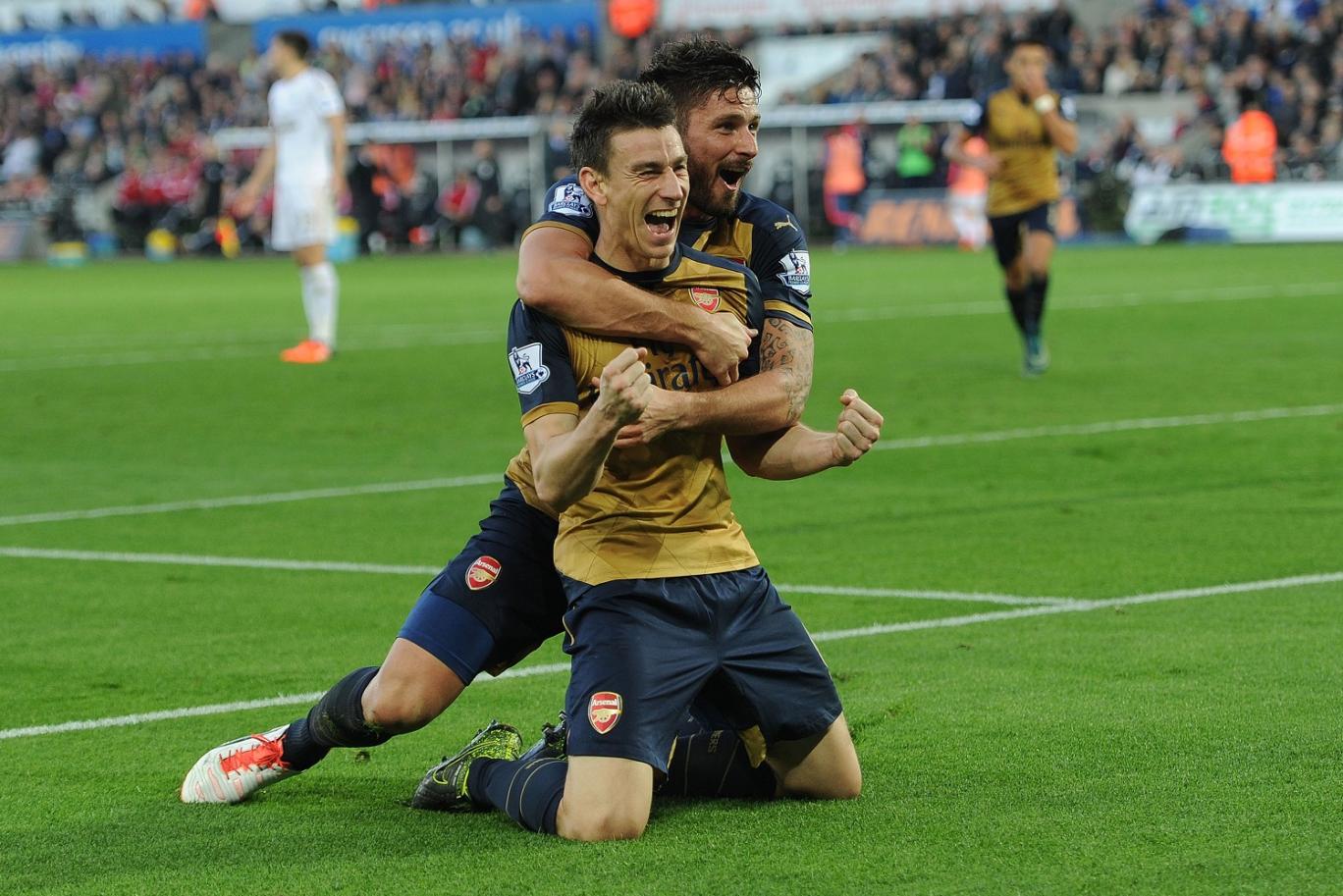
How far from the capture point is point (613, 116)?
4.69 m

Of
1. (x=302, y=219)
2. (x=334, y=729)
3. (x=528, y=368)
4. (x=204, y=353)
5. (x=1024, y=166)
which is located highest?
(x=528, y=368)

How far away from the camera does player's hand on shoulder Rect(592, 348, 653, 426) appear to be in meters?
4.24

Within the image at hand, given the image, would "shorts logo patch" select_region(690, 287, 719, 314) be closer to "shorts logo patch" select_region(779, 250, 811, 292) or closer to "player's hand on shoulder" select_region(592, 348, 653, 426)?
"shorts logo patch" select_region(779, 250, 811, 292)

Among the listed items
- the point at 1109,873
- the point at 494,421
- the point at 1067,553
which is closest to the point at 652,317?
the point at 1109,873

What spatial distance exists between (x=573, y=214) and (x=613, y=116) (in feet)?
1.31

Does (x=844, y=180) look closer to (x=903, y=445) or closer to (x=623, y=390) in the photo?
(x=903, y=445)

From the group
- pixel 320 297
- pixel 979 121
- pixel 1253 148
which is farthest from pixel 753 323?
pixel 1253 148

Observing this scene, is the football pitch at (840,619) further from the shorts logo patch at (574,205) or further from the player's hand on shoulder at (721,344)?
the shorts logo patch at (574,205)

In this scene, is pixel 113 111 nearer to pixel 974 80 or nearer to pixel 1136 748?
pixel 974 80

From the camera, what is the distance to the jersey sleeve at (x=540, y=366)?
15.4ft

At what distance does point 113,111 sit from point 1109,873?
168 ft

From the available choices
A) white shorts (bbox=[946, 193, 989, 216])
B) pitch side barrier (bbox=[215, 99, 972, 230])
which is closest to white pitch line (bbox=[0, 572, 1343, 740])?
white shorts (bbox=[946, 193, 989, 216])

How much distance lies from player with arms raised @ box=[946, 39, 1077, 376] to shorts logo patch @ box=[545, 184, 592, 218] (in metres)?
9.66

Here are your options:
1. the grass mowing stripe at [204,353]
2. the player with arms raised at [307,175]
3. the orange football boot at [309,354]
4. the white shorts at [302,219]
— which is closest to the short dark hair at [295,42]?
the player with arms raised at [307,175]
